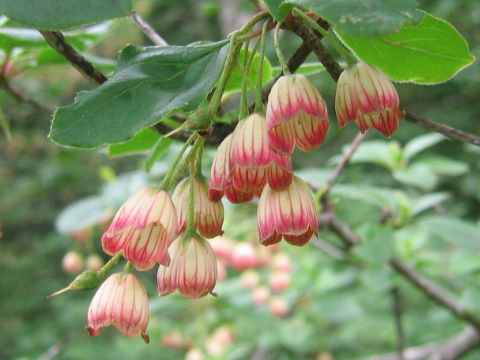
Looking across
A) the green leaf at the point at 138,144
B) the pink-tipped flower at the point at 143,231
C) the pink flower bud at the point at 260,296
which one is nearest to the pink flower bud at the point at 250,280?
the pink flower bud at the point at 260,296

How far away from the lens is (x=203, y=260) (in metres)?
0.67

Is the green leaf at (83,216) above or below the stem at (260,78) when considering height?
below

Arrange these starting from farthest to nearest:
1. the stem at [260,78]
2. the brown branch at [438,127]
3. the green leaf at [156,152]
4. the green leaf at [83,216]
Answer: the green leaf at [83,216] → the green leaf at [156,152] → the brown branch at [438,127] → the stem at [260,78]

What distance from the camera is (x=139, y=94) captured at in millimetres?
630

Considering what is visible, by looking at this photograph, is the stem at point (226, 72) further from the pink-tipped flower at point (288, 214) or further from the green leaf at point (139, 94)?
the pink-tipped flower at point (288, 214)

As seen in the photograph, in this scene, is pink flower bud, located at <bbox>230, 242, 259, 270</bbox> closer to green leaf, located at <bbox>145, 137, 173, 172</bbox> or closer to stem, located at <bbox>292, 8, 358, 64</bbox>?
green leaf, located at <bbox>145, 137, 173, 172</bbox>

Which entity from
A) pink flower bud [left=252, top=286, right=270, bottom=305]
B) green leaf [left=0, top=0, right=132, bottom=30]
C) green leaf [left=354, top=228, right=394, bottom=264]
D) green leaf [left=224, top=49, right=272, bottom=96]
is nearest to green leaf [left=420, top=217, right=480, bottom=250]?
green leaf [left=354, top=228, right=394, bottom=264]

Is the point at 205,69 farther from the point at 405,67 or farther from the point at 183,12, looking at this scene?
the point at 183,12

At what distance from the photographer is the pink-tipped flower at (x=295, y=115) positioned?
0.60 meters

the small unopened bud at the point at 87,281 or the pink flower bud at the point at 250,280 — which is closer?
the small unopened bud at the point at 87,281

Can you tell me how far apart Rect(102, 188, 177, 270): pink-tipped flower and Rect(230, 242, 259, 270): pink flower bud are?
6.99 feet

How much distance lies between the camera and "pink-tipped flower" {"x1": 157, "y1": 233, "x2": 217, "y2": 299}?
66 cm

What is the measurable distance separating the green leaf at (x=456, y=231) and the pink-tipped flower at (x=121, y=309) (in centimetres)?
115

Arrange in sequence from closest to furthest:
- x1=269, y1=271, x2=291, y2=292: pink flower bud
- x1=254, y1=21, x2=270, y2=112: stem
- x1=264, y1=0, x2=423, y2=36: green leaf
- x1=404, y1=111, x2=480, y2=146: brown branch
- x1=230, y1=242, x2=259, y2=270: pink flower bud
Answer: x1=264, y1=0, x2=423, y2=36: green leaf < x1=254, y1=21, x2=270, y2=112: stem < x1=404, y1=111, x2=480, y2=146: brown branch < x1=230, y1=242, x2=259, y2=270: pink flower bud < x1=269, y1=271, x2=291, y2=292: pink flower bud
